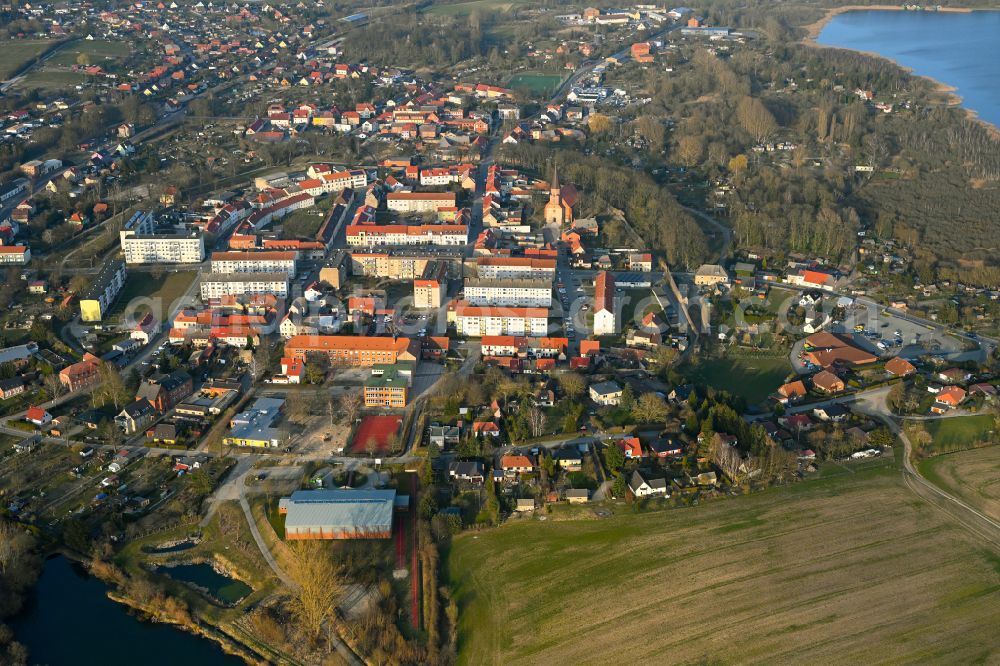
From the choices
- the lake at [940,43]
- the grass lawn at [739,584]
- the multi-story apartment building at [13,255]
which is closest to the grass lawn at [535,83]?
the lake at [940,43]

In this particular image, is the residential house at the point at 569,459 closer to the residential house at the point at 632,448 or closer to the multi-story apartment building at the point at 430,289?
the residential house at the point at 632,448

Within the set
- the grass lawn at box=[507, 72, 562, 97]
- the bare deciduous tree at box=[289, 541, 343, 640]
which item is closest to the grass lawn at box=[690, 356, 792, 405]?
the bare deciduous tree at box=[289, 541, 343, 640]

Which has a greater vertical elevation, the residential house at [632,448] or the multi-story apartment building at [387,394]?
the multi-story apartment building at [387,394]

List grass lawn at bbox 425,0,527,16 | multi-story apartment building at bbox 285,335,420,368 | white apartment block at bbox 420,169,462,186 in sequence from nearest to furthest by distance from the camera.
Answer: multi-story apartment building at bbox 285,335,420,368 < white apartment block at bbox 420,169,462,186 < grass lawn at bbox 425,0,527,16

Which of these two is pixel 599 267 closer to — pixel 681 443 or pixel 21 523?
pixel 681 443

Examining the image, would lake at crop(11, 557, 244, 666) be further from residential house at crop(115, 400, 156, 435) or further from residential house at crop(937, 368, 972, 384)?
residential house at crop(937, 368, 972, 384)

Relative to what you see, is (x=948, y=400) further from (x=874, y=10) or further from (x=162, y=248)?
(x=874, y=10)

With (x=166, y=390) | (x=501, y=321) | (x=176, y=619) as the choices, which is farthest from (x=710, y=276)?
(x=176, y=619)
